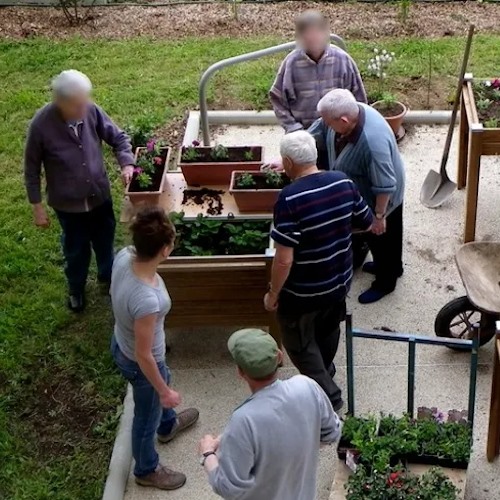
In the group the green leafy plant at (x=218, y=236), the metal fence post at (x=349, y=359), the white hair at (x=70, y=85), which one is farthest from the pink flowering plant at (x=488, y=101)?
the white hair at (x=70, y=85)

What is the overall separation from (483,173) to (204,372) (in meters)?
2.97

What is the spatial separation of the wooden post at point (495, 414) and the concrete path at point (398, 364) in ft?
0.27

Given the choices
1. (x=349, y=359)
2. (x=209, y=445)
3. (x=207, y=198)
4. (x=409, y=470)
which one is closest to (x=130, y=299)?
(x=209, y=445)

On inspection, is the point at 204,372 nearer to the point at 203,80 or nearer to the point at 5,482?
the point at 5,482

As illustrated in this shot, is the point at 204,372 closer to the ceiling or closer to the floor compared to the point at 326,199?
closer to the floor

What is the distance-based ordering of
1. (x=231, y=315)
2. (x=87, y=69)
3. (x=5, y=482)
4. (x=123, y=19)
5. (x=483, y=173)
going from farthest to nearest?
(x=123, y=19) → (x=87, y=69) → (x=483, y=173) → (x=231, y=315) → (x=5, y=482)

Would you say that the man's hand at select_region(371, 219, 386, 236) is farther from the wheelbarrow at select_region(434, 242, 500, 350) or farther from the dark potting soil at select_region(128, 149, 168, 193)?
the dark potting soil at select_region(128, 149, 168, 193)

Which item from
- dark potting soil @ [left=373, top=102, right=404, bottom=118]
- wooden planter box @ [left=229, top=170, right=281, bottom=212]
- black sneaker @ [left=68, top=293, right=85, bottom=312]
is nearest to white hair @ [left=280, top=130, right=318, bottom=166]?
wooden planter box @ [left=229, top=170, right=281, bottom=212]

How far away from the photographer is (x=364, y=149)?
4.59m

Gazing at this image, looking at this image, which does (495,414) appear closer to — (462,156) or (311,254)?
(311,254)

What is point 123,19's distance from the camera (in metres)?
10.0

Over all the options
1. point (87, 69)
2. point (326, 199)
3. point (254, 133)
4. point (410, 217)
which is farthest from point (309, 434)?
point (87, 69)

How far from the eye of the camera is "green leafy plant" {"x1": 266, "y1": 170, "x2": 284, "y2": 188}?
5102 millimetres

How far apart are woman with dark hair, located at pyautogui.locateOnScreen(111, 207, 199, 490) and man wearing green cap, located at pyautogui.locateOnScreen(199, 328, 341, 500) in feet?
1.97
